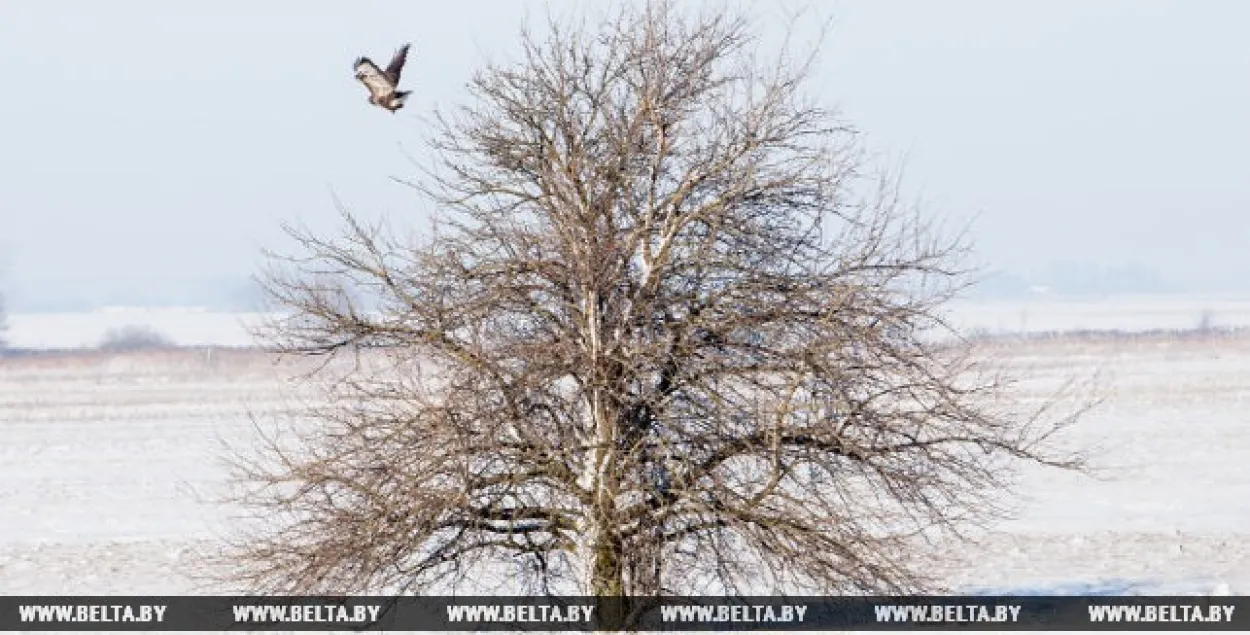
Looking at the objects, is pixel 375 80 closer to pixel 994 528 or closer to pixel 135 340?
pixel 994 528

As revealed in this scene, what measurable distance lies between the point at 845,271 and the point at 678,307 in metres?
1.34

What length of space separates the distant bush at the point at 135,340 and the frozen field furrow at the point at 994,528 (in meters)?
23.4

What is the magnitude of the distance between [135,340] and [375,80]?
73700 mm

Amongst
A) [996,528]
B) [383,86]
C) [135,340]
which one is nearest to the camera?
[383,86]

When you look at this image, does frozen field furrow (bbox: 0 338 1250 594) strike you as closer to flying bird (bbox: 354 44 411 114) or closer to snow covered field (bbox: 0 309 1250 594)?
snow covered field (bbox: 0 309 1250 594)

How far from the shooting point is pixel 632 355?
12.9 metres

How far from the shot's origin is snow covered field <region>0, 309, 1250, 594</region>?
1941 centimetres

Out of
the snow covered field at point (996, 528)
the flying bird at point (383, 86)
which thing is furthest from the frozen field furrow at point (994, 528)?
the flying bird at point (383, 86)

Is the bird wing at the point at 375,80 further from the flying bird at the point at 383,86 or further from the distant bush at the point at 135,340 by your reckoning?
the distant bush at the point at 135,340

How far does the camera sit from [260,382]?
54969 millimetres

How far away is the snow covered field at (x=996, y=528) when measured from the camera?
1941cm

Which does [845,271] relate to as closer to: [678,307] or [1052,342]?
[678,307]

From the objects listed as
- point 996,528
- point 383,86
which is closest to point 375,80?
point 383,86

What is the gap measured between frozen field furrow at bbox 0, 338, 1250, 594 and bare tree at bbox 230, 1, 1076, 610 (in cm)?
144
